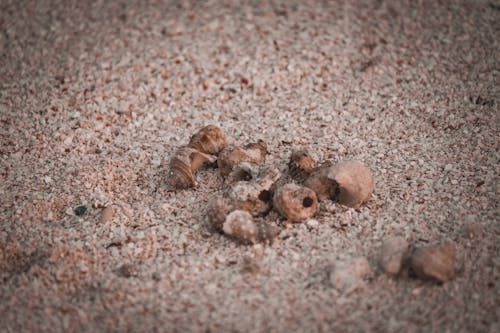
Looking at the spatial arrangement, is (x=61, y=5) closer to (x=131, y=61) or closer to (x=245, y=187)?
(x=131, y=61)

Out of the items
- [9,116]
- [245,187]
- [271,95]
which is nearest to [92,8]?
[9,116]

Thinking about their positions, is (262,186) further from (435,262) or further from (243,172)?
(435,262)

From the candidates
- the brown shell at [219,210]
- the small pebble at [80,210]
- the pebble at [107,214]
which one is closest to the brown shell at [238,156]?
the brown shell at [219,210]

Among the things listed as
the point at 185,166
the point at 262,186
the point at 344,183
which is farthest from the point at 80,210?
the point at 344,183

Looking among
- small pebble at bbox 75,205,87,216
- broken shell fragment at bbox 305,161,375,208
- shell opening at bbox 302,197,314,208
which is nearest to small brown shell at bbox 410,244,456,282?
broken shell fragment at bbox 305,161,375,208

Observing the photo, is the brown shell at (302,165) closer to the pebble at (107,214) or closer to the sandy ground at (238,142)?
the sandy ground at (238,142)
